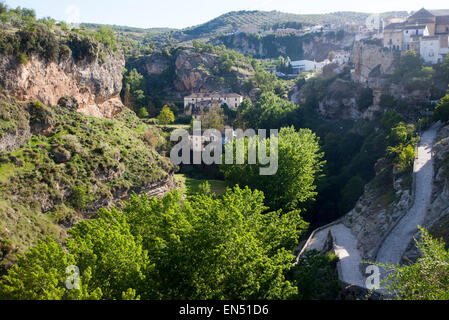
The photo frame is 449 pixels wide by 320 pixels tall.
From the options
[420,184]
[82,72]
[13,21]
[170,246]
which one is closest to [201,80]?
[82,72]

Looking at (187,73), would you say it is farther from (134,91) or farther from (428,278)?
(428,278)

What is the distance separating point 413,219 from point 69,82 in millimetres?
32786

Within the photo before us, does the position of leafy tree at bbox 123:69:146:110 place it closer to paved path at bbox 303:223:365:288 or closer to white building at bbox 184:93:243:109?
white building at bbox 184:93:243:109

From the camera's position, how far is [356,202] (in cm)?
3041

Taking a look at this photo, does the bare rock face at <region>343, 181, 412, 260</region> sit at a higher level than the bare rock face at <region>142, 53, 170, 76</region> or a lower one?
lower

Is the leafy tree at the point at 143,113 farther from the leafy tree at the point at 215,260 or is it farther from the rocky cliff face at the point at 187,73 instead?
the leafy tree at the point at 215,260

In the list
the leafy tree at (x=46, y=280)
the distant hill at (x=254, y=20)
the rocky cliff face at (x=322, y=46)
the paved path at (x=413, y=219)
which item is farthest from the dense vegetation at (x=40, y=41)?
the distant hill at (x=254, y=20)

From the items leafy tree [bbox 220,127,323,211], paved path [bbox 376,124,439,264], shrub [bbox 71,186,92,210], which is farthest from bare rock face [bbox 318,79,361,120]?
shrub [bbox 71,186,92,210]

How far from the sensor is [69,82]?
38000mm

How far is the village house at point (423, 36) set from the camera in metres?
44.0

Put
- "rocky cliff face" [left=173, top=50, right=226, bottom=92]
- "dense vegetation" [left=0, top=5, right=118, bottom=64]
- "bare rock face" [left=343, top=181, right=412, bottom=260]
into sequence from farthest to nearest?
1. "rocky cliff face" [left=173, top=50, right=226, bottom=92]
2. "dense vegetation" [left=0, top=5, right=118, bottom=64]
3. "bare rock face" [left=343, top=181, right=412, bottom=260]

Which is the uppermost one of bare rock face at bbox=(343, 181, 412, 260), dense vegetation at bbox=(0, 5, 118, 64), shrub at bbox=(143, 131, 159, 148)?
dense vegetation at bbox=(0, 5, 118, 64)

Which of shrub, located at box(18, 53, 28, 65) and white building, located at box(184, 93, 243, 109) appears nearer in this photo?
shrub, located at box(18, 53, 28, 65)

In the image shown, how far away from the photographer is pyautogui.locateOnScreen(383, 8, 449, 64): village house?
43969 mm
